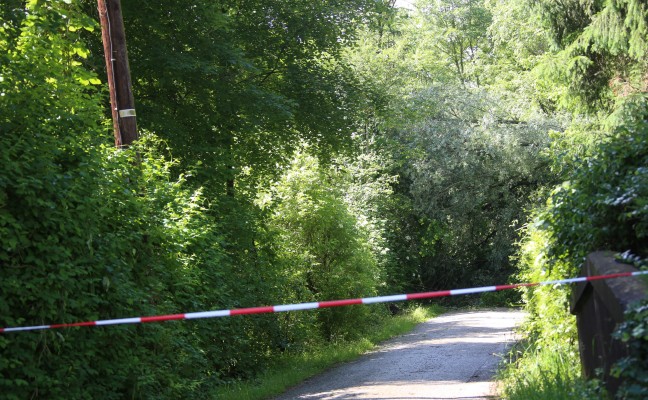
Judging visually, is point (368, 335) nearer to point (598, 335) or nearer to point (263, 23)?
point (263, 23)

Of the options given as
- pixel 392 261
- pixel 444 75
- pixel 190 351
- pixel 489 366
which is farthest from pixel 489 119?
pixel 190 351

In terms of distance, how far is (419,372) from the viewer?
42.3 ft

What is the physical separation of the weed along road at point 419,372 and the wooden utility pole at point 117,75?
449 cm

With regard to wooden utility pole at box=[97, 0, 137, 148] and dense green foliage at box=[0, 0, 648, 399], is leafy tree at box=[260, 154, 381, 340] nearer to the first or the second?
dense green foliage at box=[0, 0, 648, 399]

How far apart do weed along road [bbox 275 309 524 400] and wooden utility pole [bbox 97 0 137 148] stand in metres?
4.49

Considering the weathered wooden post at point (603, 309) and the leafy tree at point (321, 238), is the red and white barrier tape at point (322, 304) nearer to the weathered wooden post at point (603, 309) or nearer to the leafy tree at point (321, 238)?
the weathered wooden post at point (603, 309)

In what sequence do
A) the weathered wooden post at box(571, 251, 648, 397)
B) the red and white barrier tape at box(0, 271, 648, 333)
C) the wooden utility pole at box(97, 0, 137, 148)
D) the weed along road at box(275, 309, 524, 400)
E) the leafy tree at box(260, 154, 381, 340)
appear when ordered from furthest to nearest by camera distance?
the leafy tree at box(260, 154, 381, 340) < the weed along road at box(275, 309, 524, 400) < the wooden utility pole at box(97, 0, 137, 148) < the red and white barrier tape at box(0, 271, 648, 333) < the weathered wooden post at box(571, 251, 648, 397)

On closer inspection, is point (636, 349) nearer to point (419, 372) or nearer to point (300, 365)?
point (419, 372)

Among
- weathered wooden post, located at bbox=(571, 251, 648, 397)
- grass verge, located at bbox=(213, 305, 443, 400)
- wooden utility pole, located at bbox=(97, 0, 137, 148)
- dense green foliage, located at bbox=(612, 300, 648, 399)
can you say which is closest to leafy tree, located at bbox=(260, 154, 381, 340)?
grass verge, located at bbox=(213, 305, 443, 400)

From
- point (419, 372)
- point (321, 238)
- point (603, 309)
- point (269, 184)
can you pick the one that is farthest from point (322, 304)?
point (321, 238)

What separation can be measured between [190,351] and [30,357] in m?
3.62

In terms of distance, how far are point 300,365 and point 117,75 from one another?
7396 mm

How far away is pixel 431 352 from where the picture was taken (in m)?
16.2

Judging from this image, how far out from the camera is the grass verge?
1181cm
